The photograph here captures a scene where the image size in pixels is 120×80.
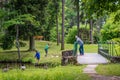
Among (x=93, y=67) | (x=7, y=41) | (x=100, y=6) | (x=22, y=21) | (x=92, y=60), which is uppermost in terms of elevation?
(x=22, y=21)

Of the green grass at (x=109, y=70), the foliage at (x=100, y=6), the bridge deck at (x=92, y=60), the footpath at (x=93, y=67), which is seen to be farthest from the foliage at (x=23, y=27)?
the foliage at (x=100, y=6)

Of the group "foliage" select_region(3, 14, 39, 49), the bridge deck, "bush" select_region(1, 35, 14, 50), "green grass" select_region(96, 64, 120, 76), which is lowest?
"green grass" select_region(96, 64, 120, 76)

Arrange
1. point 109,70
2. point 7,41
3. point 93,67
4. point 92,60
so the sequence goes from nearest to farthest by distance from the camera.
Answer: point 109,70
point 93,67
point 92,60
point 7,41

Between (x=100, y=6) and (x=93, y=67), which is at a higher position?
(x=100, y=6)

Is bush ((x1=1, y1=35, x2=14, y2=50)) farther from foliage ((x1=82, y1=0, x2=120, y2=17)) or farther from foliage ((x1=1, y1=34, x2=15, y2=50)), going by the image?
foliage ((x1=82, y1=0, x2=120, y2=17))

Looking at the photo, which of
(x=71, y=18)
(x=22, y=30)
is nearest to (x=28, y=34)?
(x=22, y=30)

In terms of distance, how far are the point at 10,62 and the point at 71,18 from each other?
61.2 metres

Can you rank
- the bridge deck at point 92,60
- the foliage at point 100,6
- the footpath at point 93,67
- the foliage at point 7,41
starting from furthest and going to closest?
the foliage at point 7,41
the bridge deck at point 92,60
the foliage at point 100,6
the footpath at point 93,67

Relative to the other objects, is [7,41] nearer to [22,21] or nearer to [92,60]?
[22,21]

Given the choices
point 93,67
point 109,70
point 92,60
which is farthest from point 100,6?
point 92,60

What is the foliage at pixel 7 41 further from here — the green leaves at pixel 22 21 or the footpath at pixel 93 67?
the footpath at pixel 93 67

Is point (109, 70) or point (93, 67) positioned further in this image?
point (93, 67)

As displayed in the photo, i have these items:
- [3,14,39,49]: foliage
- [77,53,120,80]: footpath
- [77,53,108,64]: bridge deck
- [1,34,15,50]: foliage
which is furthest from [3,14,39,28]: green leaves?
[77,53,120,80]: footpath

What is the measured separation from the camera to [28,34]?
4003 cm
